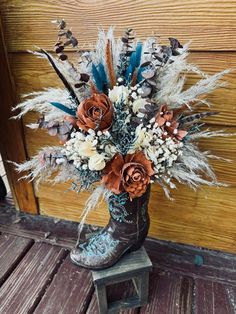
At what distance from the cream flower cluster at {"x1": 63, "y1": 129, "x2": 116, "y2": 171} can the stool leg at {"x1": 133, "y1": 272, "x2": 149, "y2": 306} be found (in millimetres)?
392

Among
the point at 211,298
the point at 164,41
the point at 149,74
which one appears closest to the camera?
the point at 149,74

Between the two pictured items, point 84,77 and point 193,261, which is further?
point 193,261

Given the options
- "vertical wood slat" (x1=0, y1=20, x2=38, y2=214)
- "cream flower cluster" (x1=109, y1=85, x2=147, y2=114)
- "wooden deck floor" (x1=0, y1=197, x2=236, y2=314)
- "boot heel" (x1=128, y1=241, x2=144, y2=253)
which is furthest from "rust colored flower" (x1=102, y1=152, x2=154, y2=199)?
"vertical wood slat" (x1=0, y1=20, x2=38, y2=214)

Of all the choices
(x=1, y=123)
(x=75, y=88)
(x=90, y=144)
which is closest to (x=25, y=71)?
(x=1, y=123)

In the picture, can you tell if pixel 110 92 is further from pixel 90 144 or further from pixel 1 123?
pixel 1 123

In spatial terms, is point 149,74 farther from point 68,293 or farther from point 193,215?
point 68,293

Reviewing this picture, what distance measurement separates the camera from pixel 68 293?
38.1 inches

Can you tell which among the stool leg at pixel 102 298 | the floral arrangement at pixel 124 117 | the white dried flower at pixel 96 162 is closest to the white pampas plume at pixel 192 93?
the floral arrangement at pixel 124 117

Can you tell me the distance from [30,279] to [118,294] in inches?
11.5

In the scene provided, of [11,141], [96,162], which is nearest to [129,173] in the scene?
[96,162]

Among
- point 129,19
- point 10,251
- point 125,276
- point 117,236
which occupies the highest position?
point 129,19

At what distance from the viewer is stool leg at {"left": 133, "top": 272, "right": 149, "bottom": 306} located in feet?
2.87

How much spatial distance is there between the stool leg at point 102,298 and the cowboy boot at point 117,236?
2.5 inches

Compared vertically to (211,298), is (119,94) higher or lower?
higher
